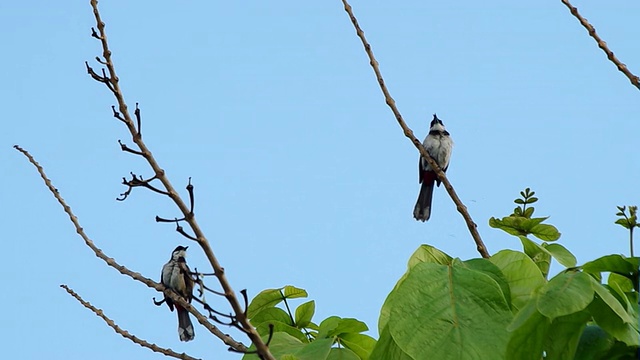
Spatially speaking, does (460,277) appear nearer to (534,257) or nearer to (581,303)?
(581,303)

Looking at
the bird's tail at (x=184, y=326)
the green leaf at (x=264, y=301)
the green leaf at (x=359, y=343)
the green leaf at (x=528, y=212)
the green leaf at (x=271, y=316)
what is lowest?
the green leaf at (x=359, y=343)

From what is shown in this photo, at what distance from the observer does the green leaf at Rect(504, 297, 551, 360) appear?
195cm

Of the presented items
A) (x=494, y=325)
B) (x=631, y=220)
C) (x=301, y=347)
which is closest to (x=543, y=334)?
(x=494, y=325)

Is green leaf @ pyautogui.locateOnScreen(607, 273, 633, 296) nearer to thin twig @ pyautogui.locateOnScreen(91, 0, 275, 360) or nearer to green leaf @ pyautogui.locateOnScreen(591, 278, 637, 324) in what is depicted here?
green leaf @ pyautogui.locateOnScreen(591, 278, 637, 324)

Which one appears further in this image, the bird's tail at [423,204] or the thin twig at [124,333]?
the bird's tail at [423,204]

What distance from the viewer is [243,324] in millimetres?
1809

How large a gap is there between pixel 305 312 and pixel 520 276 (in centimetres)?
103

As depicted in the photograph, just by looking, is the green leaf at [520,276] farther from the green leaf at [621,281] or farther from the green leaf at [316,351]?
the green leaf at [316,351]

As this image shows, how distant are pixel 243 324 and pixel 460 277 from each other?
62cm

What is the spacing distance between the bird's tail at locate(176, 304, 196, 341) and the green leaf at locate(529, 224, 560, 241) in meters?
7.82

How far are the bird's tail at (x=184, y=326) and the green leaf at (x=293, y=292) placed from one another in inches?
297

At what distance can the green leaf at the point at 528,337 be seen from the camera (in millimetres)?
1951

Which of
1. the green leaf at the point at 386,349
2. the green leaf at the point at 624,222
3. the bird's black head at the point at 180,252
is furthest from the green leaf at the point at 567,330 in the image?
the bird's black head at the point at 180,252

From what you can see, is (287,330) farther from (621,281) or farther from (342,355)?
(621,281)
